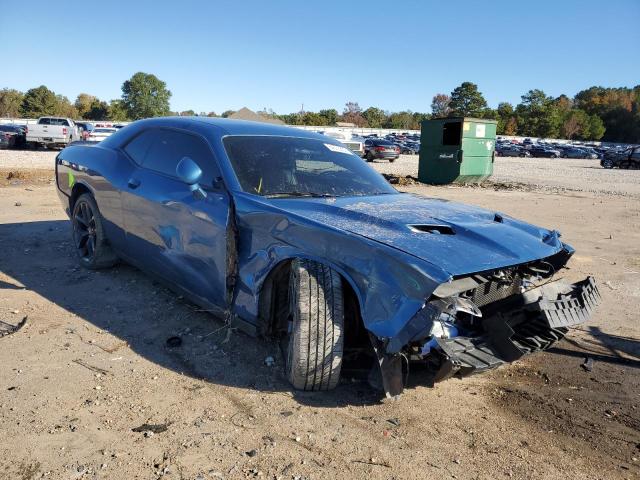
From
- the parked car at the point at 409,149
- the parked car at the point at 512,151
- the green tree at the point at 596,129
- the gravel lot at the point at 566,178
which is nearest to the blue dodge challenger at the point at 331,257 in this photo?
the gravel lot at the point at 566,178

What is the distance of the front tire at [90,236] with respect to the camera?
4.87 meters

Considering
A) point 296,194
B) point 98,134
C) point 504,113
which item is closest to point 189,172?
point 296,194

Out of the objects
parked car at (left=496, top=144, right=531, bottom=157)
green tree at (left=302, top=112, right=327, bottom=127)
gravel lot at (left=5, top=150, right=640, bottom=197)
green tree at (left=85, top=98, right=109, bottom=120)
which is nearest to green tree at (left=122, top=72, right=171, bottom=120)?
green tree at (left=85, top=98, right=109, bottom=120)

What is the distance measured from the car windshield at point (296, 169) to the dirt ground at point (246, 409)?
1.13 m

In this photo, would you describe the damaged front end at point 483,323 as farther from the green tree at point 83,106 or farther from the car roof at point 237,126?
the green tree at point 83,106

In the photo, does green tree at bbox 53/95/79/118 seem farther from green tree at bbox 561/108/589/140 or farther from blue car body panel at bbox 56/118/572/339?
green tree at bbox 561/108/589/140

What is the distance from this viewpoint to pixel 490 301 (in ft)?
9.79

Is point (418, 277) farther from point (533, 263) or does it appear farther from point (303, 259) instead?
point (533, 263)

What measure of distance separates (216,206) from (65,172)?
291 centimetres

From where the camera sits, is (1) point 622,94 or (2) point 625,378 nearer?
(2) point 625,378

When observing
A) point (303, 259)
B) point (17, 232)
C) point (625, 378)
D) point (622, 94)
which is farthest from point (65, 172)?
point (622, 94)

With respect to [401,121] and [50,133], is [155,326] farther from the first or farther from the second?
[401,121]

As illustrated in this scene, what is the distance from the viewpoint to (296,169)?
3836 millimetres

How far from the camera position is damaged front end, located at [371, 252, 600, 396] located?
2555mm
